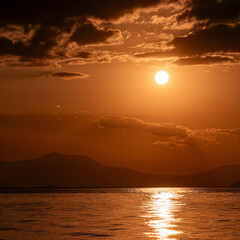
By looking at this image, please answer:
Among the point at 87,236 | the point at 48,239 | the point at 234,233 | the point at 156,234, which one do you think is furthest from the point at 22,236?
the point at 234,233

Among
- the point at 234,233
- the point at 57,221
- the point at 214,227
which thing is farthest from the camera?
the point at 57,221

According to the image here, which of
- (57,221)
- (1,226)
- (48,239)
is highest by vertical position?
(57,221)

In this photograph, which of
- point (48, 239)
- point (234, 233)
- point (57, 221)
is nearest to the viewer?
point (48, 239)

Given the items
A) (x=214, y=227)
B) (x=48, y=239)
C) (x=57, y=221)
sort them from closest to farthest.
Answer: (x=48, y=239), (x=214, y=227), (x=57, y=221)

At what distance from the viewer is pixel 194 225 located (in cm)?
4541

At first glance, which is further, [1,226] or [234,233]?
[1,226]

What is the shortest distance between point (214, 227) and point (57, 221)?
16.7m

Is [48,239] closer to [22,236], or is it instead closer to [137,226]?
[22,236]

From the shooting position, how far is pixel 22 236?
121ft

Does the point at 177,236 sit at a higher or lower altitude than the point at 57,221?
lower

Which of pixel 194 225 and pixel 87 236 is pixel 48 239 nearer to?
pixel 87 236

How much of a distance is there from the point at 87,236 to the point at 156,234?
560 cm

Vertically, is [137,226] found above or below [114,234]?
above

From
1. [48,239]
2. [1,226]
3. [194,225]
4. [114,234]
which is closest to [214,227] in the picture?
[194,225]
